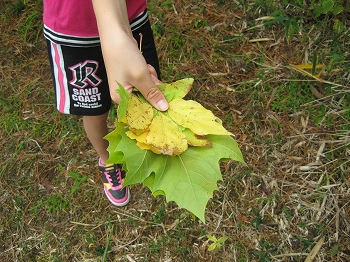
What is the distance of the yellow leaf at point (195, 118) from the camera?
0.95m

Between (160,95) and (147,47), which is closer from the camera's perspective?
(160,95)

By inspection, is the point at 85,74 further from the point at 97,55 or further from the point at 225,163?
the point at 225,163

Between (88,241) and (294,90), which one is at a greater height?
(294,90)

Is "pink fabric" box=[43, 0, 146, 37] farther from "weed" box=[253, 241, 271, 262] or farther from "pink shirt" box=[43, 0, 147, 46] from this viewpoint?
"weed" box=[253, 241, 271, 262]

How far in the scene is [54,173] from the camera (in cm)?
231

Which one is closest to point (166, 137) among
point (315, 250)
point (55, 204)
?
point (315, 250)

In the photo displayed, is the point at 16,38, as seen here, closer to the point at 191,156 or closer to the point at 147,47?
the point at 147,47

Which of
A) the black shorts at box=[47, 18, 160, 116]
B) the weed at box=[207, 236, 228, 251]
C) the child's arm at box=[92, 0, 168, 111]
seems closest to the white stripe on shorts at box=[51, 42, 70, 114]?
the black shorts at box=[47, 18, 160, 116]

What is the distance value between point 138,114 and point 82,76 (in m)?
0.68

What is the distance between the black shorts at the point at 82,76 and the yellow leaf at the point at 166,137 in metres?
0.64

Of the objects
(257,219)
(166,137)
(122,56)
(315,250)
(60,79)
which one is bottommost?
(315,250)

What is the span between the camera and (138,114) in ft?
3.20

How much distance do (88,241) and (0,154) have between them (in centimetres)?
93

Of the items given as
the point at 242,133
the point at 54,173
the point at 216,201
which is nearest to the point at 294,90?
the point at 242,133
